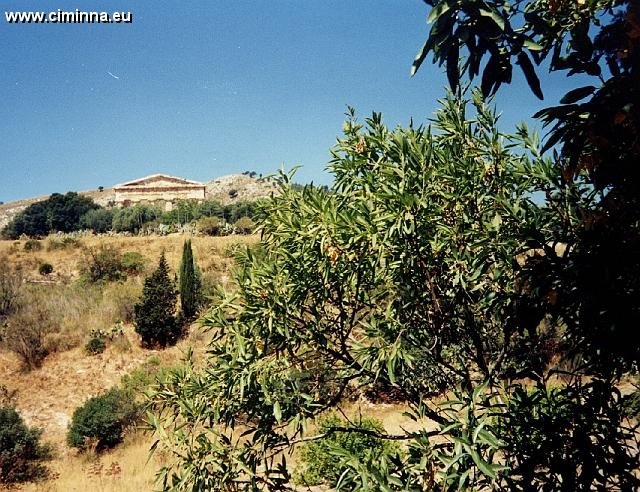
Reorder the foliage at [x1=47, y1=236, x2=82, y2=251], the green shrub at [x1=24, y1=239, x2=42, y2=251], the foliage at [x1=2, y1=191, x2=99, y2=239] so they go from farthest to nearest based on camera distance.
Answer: the foliage at [x1=2, y1=191, x2=99, y2=239], the foliage at [x1=47, y1=236, x2=82, y2=251], the green shrub at [x1=24, y1=239, x2=42, y2=251]

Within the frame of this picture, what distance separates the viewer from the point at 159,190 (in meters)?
56.6

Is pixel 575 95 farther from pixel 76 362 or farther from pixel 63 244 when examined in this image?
pixel 63 244

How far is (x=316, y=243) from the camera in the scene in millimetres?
2809

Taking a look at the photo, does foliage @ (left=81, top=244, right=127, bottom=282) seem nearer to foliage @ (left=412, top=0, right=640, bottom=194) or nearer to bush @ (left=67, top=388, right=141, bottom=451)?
bush @ (left=67, top=388, right=141, bottom=451)

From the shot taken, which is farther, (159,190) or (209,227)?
(159,190)

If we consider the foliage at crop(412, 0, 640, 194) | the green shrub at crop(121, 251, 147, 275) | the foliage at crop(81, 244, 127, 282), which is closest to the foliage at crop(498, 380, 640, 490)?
the foliage at crop(412, 0, 640, 194)

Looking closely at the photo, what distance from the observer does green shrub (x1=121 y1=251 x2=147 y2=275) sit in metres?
24.3

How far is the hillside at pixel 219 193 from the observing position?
6631 cm

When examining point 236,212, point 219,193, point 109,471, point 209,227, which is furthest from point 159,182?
point 109,471

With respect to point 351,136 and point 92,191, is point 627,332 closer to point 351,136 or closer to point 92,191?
point 351,136

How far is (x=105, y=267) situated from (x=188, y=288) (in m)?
7.34

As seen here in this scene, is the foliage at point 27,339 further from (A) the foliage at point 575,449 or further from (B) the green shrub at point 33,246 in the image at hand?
(A) the foliage at point 575,449

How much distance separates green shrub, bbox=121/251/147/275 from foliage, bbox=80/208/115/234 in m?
17.8

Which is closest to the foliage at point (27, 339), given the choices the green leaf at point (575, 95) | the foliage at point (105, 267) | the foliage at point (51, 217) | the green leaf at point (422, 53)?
the foliage at point (105, 267)
